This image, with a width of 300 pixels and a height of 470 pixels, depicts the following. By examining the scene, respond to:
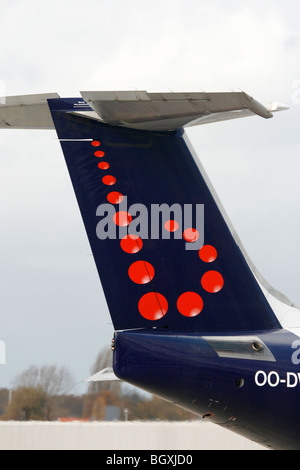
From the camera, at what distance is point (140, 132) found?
848 centimetres

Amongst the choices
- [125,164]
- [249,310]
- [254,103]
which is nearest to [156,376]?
[249,310]

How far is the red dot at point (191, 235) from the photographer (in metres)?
8.57

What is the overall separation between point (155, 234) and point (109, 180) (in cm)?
75

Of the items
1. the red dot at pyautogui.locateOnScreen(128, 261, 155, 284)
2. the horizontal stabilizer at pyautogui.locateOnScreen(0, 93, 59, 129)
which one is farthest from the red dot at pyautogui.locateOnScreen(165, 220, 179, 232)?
the horizontal stabilizer at pyautogui.locateOnScreen(0, 93, 59, 129)

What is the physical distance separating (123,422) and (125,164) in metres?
7.34

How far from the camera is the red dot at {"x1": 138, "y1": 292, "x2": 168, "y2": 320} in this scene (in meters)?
8.20

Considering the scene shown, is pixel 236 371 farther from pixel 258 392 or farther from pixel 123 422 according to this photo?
pixel 123 422

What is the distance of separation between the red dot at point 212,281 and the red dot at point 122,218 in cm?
104

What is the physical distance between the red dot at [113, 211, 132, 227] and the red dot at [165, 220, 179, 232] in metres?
0.43

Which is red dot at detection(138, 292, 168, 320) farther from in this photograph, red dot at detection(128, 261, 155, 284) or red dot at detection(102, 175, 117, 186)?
red dot at detection(102, 175, 117, 186)

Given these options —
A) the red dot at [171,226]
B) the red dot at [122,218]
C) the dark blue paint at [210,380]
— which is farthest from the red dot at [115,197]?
the dark blue paint at [210,380]

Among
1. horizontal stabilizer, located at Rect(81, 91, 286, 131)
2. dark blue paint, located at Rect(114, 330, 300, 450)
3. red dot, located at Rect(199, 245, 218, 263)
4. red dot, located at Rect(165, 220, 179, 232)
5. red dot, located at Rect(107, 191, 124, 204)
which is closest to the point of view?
horizontal stabilizer, located at Rect(81, 91, 286, 131)

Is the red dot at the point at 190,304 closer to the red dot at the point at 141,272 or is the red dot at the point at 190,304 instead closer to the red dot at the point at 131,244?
the red dot at the point at 141,272

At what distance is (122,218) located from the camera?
27.2 feet
